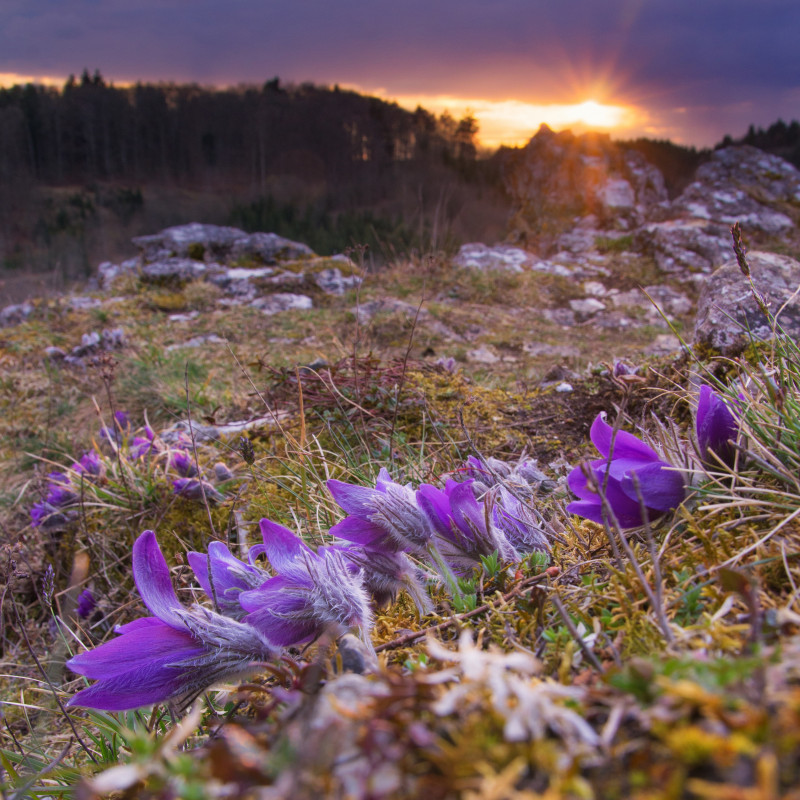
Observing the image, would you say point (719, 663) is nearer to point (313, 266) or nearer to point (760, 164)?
point (313, 266)

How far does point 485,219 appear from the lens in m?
24.8

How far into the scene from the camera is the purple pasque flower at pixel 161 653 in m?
0.75

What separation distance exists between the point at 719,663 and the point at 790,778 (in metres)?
0.11

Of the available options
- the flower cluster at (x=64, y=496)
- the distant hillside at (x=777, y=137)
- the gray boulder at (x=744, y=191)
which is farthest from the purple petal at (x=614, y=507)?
the distant hillside at (x=777, y=137)

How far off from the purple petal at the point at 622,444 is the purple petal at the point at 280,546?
0.49 metres

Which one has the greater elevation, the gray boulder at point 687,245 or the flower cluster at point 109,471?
the gray boulder at point 687,245

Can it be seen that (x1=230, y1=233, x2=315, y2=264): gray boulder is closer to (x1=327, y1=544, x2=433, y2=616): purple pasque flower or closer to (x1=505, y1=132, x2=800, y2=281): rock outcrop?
(x1=505, y1=132, x2=800, y2=281): rock outcrop

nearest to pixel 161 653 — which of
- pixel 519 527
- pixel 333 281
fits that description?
pixel 519 527

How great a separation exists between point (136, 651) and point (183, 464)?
1541mm

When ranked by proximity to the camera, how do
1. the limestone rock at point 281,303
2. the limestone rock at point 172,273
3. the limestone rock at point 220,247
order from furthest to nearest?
the limestone rock at point 220,247
the limestone rock at point 172,273
the limestone rock at point 281,303

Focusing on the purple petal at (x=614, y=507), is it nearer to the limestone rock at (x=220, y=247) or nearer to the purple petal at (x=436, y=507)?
the purple petal at (x=436, y=507)

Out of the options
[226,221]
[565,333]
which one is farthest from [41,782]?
[226,221]

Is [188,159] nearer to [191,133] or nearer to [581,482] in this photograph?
[191,133]

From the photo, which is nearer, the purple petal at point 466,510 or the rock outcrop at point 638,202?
the purple petal at point 466,510
